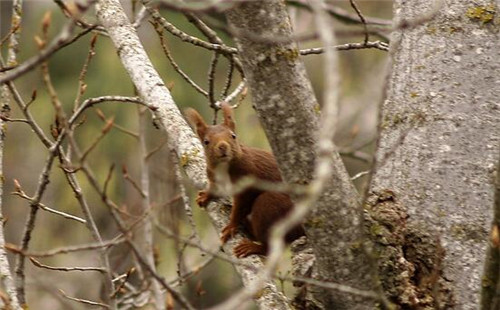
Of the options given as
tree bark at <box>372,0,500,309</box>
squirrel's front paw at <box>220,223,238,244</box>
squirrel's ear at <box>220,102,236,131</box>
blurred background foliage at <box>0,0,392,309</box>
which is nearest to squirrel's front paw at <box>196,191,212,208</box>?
squirrel's front paw at <box>220,223,238,244</box>

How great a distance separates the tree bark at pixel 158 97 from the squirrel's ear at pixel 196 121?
0.49m

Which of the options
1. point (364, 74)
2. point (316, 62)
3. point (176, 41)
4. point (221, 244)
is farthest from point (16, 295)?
point (316, 62)

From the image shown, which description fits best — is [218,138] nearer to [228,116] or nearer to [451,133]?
[228,116]

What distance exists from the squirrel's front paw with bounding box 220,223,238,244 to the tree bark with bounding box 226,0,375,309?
63cm

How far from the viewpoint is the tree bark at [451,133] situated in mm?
2807

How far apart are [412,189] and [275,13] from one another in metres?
0.89

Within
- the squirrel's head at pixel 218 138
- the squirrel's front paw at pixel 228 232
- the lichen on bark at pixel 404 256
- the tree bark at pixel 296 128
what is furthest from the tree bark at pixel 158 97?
the tree bark at pixel 296 128

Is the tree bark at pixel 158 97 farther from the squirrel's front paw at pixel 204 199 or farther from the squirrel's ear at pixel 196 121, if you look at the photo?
the squirrel's ear at pixel 196 121

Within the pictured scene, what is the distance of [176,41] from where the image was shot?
28.4ft

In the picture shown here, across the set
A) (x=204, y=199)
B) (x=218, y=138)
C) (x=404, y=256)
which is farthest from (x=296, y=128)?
(x=218, y=138)

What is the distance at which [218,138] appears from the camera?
370cm

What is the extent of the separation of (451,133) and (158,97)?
0.96 m

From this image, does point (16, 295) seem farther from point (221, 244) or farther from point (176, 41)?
point (176, 41)

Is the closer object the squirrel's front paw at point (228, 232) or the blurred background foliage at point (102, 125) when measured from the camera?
the squirrel's front paw at point (228, 232)
